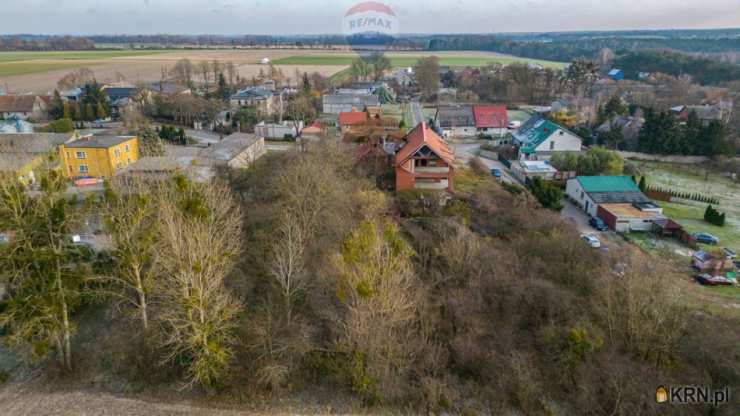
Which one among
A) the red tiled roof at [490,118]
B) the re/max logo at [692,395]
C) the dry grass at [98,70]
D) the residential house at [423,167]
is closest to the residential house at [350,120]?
the red tiled roof at [490,118]

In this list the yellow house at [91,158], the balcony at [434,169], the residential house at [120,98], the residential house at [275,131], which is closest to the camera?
the balcony at [434,169]

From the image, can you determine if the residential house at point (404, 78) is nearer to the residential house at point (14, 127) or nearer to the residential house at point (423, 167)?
the residential house at point (14, 127)

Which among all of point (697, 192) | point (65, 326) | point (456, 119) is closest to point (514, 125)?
point (456, 119)

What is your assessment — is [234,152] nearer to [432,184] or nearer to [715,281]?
[432,184]

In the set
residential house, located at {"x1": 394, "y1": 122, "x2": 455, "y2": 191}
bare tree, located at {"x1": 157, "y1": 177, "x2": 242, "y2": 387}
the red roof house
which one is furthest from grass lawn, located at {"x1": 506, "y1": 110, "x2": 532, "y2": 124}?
bare tree, located at {"x1": 157, "y1": 177, "x2": 242, "y2": 387}

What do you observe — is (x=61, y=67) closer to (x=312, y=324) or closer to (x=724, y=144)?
(x=312, y=324)
